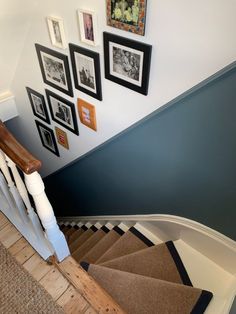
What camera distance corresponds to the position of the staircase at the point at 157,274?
5.32ft

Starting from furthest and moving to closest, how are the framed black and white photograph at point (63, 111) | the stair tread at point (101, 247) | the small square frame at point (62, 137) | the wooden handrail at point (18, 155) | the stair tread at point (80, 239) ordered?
the stair tread at point (80, 239) → the small square frame at point (62, 137) → the stair tread at point (101, 247) → the framed black and white photograph at point (63, 111) → the wooden handrail at point (18, 155)

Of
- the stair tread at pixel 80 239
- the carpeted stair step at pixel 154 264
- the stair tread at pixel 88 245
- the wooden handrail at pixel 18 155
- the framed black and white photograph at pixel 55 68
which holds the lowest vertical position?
the stair tread at pixel 80 239

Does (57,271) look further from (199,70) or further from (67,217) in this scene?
(67,217)

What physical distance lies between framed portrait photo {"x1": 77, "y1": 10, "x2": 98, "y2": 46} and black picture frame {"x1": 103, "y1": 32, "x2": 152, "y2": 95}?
8 centimetres

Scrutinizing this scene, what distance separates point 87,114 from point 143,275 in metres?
1.32

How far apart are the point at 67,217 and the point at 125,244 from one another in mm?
1614

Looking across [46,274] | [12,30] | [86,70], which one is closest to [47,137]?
[12,30]

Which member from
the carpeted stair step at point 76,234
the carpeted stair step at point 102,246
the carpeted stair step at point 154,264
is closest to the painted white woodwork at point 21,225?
the carpeted stair step at point 154,264

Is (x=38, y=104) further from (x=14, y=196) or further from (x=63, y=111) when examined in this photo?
(x=14, y=196)

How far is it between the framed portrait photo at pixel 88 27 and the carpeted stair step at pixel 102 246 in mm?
1736

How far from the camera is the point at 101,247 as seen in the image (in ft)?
8.18

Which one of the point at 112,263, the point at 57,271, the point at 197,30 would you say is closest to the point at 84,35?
the point at 197,30

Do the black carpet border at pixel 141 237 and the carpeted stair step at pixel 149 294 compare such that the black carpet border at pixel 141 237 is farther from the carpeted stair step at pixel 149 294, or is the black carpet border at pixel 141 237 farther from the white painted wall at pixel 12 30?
the white painted wall at pixel 12 30

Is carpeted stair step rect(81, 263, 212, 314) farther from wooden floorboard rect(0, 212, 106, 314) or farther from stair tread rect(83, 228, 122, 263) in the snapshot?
stair tread rect(83, 228, 122, 263)
